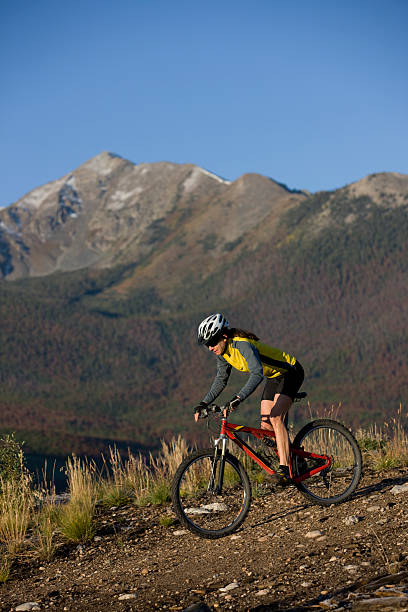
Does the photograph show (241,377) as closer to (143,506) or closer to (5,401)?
(5,401)

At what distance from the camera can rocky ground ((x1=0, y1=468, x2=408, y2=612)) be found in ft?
16.3

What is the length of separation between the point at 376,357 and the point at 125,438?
78.3 metres

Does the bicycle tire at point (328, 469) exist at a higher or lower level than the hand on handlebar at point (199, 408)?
lower

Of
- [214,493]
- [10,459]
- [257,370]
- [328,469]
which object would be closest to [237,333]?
[257,370]

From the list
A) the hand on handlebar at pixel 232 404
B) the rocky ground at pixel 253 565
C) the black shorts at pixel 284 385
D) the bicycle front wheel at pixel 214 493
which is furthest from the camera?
the black shorts at pixel 284 385

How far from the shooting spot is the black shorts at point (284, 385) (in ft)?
23.7

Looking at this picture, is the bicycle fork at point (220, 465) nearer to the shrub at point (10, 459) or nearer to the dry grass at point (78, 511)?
the dry grass at point (78, 511)

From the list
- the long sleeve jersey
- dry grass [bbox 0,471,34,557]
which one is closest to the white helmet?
the long sleeve jersey

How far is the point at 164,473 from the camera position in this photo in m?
10.1

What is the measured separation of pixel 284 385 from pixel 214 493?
1.44 meters

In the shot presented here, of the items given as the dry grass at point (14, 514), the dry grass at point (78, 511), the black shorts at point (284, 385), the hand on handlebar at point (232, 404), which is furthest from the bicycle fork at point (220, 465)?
the dry grass at point (14, 514)

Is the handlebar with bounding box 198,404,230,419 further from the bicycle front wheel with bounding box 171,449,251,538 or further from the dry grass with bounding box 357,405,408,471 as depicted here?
the dry grass with bounding box 357,405,408,471

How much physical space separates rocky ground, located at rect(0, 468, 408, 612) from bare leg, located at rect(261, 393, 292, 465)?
2.56 ft

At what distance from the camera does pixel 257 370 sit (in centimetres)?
673
